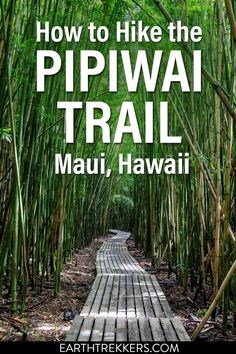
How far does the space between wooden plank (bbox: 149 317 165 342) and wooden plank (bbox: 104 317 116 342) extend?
20 centimetres

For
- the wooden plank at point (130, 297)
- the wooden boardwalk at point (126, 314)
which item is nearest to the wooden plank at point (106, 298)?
the wooden boardwalk at point (126, 314)

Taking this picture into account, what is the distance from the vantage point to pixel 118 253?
24.1 feet

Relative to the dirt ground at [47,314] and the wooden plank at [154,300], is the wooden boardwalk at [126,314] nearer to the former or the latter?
the wooden plank at [154,300]

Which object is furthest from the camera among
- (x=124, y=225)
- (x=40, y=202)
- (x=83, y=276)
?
(x=124, y=225)

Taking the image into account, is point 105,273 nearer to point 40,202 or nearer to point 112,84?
point 40,202

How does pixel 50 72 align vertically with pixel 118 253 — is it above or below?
above

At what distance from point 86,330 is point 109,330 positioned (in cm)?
12

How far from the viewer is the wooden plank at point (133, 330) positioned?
2.46 m

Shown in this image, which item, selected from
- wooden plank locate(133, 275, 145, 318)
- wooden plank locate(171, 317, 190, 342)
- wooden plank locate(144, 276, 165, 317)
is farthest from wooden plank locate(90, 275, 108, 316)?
wooden plank locate(171, 317, 190, 342)

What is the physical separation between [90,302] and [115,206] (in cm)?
1437

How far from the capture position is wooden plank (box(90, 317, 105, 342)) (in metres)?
2.45

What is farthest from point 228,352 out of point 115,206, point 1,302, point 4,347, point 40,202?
point 115,206

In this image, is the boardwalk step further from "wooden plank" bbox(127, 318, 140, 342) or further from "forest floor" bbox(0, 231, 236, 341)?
"forest floor" bbox(0, 231, 236, 341)

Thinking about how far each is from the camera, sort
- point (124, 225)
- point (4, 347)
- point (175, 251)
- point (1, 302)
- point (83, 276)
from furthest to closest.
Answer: point (124, 225) → point (83, 276) → point (175, 251) → point (1, 302) → point (4, 347)
